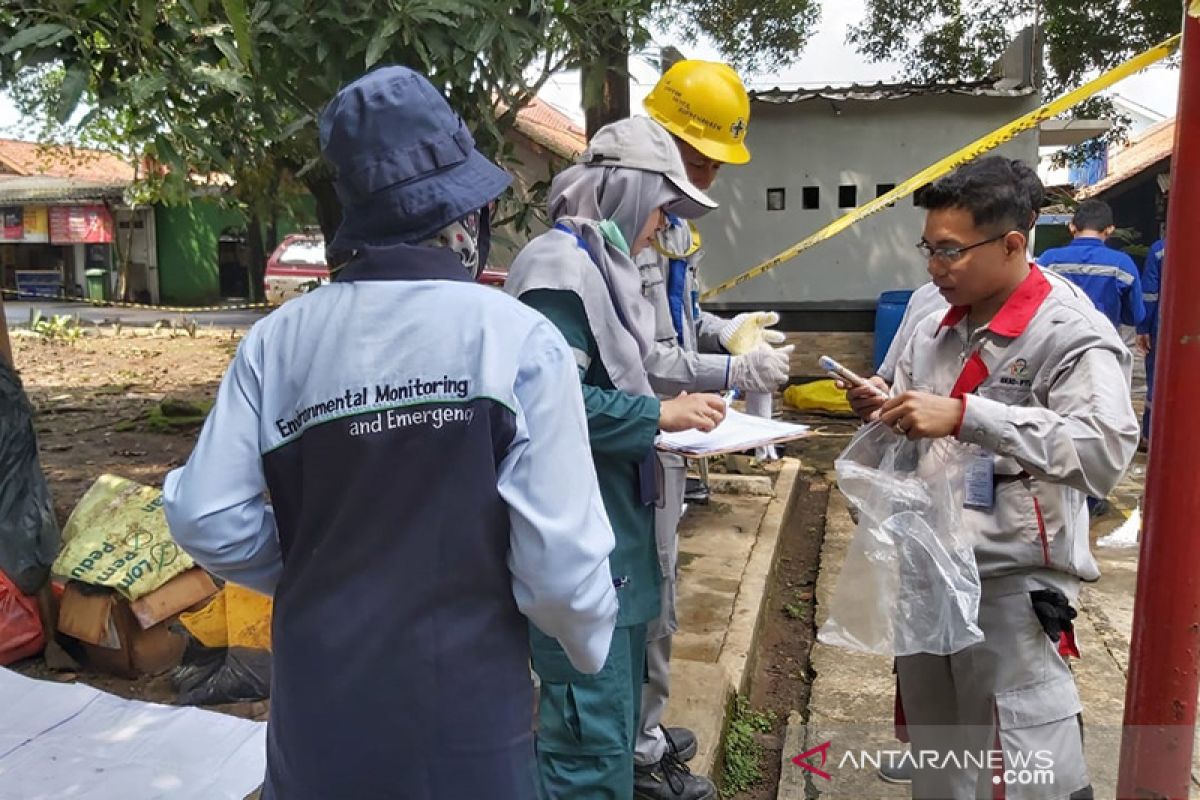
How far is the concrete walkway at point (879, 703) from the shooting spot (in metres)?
3.06

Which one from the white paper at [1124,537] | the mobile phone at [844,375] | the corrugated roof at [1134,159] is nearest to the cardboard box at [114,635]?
the mobile phone at [844,375]

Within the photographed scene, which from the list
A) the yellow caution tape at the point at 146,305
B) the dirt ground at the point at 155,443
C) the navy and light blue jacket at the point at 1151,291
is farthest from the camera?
the yellow caution tape at the point at 146,305

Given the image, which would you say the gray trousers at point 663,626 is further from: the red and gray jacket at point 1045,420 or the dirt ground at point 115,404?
the dirt ground at point 115,404

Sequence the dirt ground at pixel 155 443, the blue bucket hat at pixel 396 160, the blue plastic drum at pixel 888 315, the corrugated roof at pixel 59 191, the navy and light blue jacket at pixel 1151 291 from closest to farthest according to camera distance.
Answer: the blue bucket hat at pixel 396 160, the dirt ground at pixel 155 443, the navy and light blue jacket at pixel 1151 291, the blue plastic drum at pixel 888 315, the corrugated roof at pixel 59 191

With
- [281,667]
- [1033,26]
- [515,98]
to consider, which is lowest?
[281,667]

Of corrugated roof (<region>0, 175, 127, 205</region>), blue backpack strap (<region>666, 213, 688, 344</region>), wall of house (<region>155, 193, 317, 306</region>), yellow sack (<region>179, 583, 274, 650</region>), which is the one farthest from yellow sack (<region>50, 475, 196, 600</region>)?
wall of house (<region>155, 193, 317, 306</region>)

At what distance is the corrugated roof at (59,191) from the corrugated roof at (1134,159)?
2088cm

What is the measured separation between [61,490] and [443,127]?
5321mm

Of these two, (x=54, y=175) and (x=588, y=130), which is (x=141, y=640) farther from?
(x=54, y=175)

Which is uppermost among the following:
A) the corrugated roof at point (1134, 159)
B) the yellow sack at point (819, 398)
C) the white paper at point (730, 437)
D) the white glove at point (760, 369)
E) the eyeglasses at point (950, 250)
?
the corrugated roof at point (1134, 159)

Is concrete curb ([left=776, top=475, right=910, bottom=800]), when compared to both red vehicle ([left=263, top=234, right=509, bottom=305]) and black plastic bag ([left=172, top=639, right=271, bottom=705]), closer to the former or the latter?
black plastic bag ([left=172, top=639, right=271, bottom=705])

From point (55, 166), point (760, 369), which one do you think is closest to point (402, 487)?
point (760, 369)

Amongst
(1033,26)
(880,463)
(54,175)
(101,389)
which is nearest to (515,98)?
(880,463)

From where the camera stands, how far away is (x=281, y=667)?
1.51 metres
